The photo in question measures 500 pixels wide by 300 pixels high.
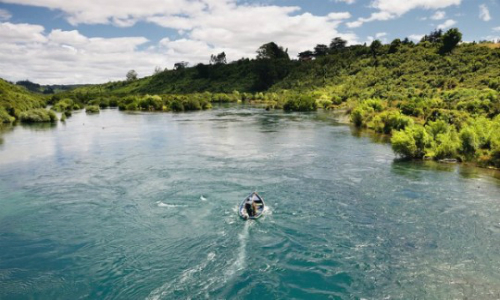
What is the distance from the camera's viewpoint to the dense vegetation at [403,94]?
4603 centimetres

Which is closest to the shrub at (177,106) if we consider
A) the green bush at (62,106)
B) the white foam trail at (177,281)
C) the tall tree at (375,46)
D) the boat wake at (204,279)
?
the green bush at (62,106)

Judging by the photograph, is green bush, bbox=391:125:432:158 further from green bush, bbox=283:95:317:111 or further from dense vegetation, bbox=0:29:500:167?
green bush, bbox=283:95:317:111

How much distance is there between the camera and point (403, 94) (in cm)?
10050

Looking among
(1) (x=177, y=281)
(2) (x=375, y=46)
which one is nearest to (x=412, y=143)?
(1) (x=177, y=281)

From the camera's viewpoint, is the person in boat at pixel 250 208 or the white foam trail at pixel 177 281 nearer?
the white foam trail at pixel 177 281

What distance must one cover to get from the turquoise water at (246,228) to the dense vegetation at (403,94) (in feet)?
16.5

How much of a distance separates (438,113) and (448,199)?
108 ft

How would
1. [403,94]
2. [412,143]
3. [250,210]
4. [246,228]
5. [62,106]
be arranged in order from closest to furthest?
[246,228], [250,210], [412,143], [403,94], [62,106]

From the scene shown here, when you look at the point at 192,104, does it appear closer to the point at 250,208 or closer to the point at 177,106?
the point at 177,106

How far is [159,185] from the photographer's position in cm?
3788

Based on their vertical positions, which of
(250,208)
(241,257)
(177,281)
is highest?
(250,208)

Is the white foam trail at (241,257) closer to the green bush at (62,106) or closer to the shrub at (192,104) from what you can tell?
the shrub at (192,104)

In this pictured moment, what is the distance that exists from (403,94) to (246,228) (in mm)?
87194

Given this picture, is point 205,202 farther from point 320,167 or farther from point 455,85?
point 455,85
